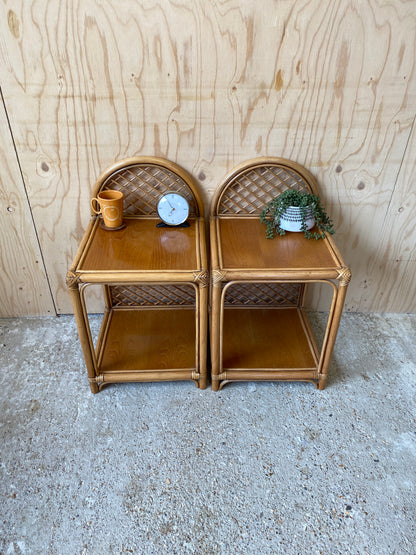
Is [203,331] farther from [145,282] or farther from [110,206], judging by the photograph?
[110,206]

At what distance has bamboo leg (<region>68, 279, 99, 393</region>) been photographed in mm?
1463

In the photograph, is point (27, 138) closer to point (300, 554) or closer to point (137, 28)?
point (137, 28)

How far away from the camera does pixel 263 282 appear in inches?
58.7

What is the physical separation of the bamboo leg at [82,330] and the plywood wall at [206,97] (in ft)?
1.70

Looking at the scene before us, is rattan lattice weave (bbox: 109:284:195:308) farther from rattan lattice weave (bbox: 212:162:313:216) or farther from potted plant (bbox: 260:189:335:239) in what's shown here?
potted plant (bbox: 260:189:335:239)

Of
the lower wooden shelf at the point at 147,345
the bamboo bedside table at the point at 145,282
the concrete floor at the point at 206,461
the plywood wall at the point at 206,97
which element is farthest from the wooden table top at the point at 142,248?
the concrete floor at the point at 206,461

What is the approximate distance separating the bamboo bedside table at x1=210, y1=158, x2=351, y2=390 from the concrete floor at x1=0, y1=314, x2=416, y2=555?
0.13 meters

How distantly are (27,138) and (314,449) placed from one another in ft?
5.57

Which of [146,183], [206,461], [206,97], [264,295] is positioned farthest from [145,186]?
[206,461]

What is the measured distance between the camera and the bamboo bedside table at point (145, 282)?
1.47m

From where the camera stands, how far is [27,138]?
167 centimetres

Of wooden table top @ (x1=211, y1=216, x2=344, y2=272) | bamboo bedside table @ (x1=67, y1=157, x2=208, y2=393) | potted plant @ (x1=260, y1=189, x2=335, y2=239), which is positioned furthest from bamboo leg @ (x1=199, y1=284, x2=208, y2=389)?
potted plant @ (x1=260, y1=189, x2=335, y2=239)

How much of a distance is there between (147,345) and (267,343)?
1.83 feet

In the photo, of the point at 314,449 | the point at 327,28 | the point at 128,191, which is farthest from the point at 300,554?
the point at 327,28
